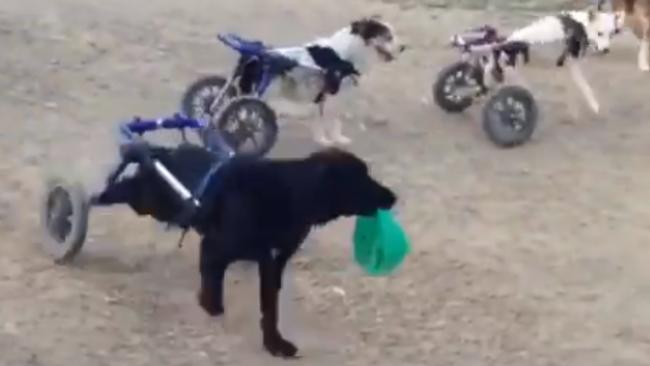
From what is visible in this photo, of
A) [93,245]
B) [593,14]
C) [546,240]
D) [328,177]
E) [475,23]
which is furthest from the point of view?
[475,23]

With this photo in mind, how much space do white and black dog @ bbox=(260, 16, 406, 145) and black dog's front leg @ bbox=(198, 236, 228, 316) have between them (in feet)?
8.42

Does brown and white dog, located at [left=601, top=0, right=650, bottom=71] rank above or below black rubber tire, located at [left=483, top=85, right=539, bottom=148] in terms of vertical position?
above

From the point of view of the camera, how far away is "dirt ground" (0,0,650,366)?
550cm

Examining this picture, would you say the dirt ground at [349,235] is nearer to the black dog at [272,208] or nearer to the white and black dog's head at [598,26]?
the black dog at [272,208]

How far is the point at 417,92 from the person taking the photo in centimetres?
977

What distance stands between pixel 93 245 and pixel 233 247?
1280 mm

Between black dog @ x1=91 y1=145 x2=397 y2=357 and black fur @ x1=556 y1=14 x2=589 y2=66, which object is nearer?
black dog @ x1=91 y1=145 x2=397 y2=357

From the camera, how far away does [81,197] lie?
587 cm

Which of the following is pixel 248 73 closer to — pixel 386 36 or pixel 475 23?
pixel 386 36

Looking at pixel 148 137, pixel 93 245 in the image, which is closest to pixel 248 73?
pixel 148 137

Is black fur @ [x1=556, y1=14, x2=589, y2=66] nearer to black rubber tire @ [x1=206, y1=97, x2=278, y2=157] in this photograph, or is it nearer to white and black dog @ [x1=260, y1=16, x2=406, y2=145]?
white and black dog @ [x1=260, y1=16, x2=406, y2=145]

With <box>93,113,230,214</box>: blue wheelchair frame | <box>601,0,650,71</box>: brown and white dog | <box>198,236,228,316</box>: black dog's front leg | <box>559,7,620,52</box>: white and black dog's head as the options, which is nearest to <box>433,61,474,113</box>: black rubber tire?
<box>559,7,620,52</box>: white and black dog's head

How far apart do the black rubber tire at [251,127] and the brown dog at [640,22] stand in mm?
4040

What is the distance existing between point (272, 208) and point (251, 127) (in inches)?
101
